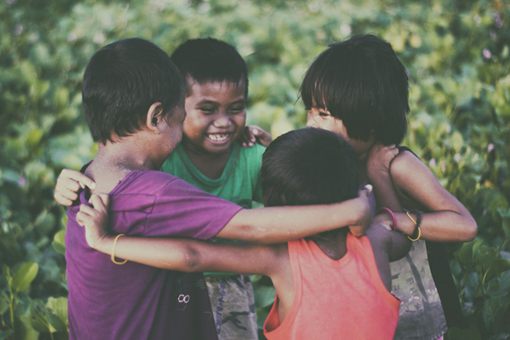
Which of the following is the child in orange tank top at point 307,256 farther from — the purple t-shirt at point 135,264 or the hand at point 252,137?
the hand at point 252,137

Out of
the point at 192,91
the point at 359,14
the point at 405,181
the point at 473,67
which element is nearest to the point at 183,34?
the point at 359,14

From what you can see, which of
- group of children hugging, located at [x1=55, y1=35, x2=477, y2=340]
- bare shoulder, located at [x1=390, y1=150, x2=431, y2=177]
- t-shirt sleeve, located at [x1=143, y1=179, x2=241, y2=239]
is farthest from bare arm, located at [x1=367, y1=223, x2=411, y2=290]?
t-shirt sleeve, located at [x1=143, y1=179, x2=241, y2=239]

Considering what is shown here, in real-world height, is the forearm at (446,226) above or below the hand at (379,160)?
below

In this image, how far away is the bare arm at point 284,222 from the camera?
1.88 meters

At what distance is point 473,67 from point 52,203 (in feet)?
11.2

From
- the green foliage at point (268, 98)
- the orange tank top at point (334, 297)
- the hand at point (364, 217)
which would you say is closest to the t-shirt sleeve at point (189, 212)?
the orange tank top at point (334, 297)

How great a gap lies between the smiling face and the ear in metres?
0.57

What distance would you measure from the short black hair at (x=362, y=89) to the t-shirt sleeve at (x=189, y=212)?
2.37ft

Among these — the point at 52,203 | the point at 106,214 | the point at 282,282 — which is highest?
the point at 106,214

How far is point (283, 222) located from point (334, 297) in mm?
248

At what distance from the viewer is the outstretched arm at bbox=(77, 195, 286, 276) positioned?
1.86m

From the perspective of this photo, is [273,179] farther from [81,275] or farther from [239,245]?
[81,275]

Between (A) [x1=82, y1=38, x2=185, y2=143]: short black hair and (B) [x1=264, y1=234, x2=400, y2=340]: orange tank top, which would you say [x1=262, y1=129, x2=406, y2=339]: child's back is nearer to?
(B) [x1=264, y1=234, x2=400, y2=340]: orange tank top

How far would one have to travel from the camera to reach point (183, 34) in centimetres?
689
